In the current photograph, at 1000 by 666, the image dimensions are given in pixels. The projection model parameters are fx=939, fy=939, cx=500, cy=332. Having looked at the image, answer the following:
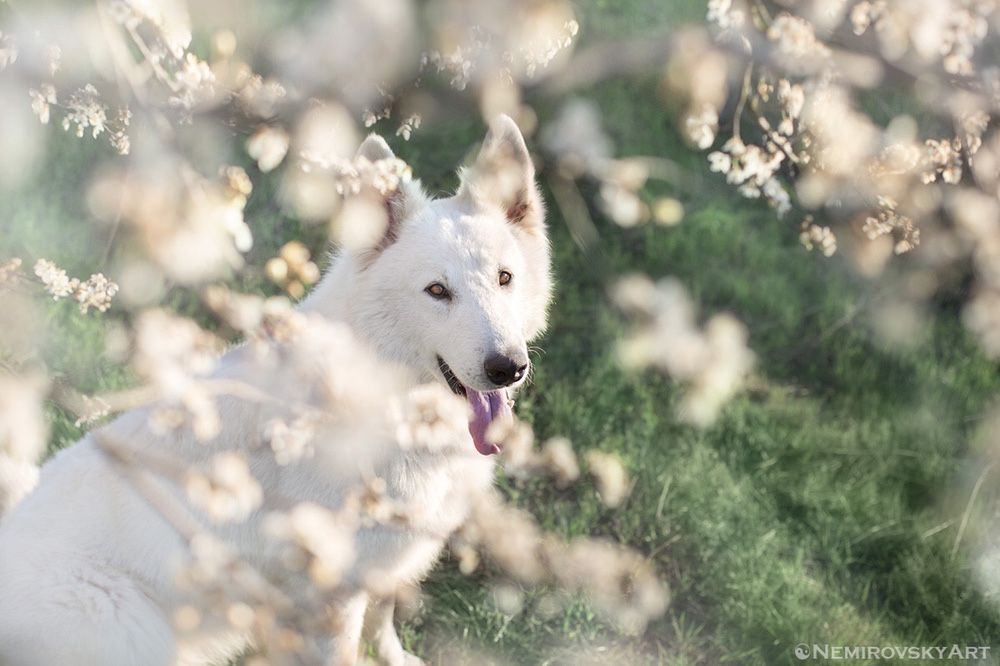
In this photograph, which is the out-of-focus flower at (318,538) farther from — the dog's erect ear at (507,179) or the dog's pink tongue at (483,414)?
the dog's erect ear at (507,179)

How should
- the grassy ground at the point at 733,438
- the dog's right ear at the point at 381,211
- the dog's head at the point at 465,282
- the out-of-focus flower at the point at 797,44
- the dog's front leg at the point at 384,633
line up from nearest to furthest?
the dog's head at the point at 465,282 → the dog's right ear at the point at 381,211 → the out-of-focus flower at the point at 797,44 → the dog's front leg at the point at 384,633 → the grassy ground at the point at 733,438

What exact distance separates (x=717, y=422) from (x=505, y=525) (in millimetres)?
1825

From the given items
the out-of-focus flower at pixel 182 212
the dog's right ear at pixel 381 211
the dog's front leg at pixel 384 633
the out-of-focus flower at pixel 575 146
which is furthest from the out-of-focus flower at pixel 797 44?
the dog's front leg at pixel 384 633

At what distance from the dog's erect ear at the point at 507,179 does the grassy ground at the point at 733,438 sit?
168 centimetres

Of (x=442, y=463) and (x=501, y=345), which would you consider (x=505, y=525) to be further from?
(x=501, y=345)

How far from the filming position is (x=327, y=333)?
9.67 ft

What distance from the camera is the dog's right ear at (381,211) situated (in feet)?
10.3

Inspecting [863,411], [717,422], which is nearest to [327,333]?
[717,422]

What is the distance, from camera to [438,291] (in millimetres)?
3143

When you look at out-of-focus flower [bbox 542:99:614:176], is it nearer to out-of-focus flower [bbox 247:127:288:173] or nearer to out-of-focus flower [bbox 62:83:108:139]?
out-of-focus flower [bbox 247:127:288:173]

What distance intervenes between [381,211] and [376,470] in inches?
35.2

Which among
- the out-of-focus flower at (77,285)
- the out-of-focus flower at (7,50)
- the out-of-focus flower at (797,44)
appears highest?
the out-of-focus flower at (7,50)

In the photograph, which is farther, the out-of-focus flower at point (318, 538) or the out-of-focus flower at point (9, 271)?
the out-of-focus flower at point (9, 271)

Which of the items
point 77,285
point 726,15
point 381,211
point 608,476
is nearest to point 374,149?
point 381,211
